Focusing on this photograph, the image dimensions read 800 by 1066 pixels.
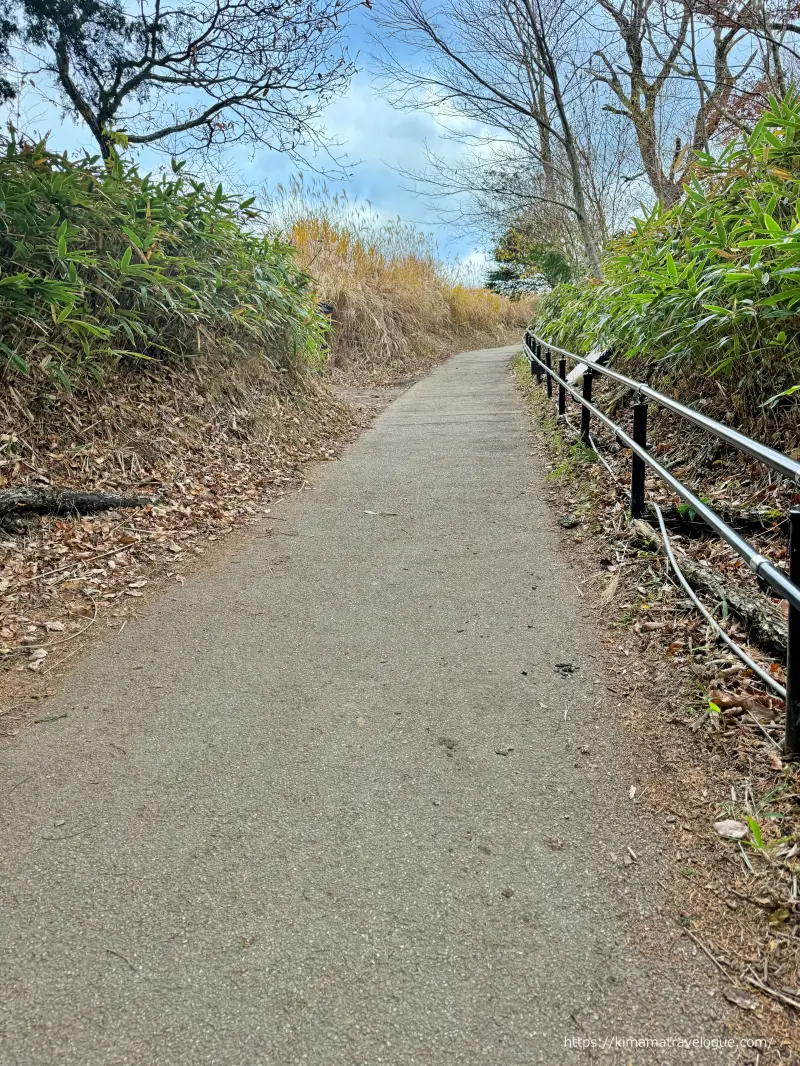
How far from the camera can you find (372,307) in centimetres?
1298

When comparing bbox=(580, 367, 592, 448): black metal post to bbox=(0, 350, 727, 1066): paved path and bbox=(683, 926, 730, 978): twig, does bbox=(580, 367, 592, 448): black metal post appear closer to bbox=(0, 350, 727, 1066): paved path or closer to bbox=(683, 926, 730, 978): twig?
bbox=(0, 350, 727, 1066): paved path

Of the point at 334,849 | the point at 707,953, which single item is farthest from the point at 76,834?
the point at 707,953

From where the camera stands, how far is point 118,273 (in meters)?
4.86

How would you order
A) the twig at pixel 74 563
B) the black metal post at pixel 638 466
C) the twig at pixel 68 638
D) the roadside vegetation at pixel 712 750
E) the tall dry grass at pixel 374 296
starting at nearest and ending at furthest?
the roadside vegetation at pixel 712 750 < the twig at pixel 68 638 < the twig at pixel 74 563 < the black metal post at pixel 638 466 < the tall dry grass at pixel 374 296

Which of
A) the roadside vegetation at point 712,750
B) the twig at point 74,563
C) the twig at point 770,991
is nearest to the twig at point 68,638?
the twig at point 74,563

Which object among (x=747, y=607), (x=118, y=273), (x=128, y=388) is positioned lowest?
(x=747, y=607)

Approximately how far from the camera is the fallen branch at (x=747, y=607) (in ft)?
7.34

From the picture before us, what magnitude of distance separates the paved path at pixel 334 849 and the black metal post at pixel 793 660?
47 cm

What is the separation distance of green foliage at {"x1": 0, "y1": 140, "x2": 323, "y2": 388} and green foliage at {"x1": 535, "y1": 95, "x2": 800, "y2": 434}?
11.6 feet

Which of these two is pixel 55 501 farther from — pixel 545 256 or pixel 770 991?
pixel 545 256

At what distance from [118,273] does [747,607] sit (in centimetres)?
476

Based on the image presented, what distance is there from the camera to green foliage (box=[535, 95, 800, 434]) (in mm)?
3416

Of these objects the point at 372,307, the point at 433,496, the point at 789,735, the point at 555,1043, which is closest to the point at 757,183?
the point at 433,496

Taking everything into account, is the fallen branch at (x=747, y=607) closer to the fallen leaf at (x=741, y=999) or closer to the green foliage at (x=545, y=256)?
the fallen leaf at (x=741, y=999)
